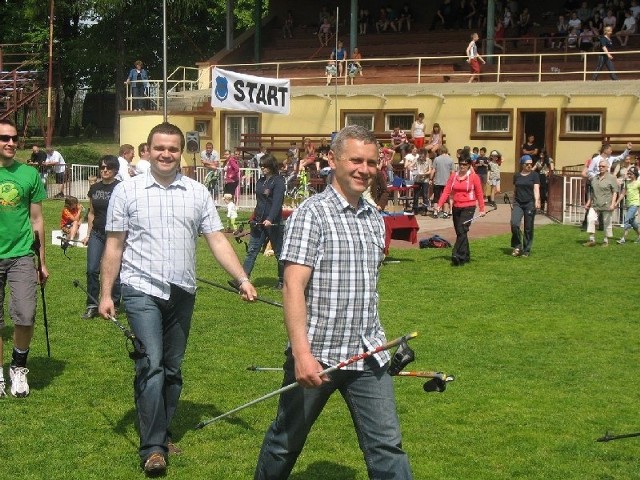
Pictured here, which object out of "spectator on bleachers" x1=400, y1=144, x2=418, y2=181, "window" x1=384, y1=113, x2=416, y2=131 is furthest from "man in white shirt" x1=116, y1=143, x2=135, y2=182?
"window" x1=384, y1=113, x2=416, y2=131

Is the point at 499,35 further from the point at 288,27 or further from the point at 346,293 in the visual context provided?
the point at 346,293

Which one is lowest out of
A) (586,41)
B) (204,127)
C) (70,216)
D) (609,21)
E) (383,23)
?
(70,216)

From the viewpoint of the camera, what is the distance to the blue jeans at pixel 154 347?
648 cm

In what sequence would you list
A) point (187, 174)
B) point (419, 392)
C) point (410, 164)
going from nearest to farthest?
point (419, 392), point (410, 164), point (187, 174)

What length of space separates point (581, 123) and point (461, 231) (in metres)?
14.6

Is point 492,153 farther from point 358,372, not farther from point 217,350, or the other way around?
point 358,372

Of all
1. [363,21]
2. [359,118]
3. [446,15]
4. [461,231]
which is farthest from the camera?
[363,21]

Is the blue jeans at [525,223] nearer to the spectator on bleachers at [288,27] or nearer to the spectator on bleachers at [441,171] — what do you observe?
the spectator on bleachers at [441,171]

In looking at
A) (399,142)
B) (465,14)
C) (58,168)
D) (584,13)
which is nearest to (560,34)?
(584,13)

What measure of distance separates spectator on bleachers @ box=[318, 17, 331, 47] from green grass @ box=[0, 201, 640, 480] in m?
A: 25.7

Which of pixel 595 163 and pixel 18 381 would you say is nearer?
pixel 18 381

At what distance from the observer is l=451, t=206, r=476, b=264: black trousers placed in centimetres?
1692

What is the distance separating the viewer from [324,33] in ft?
131

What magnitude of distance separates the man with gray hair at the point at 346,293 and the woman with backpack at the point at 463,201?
11.8 m
